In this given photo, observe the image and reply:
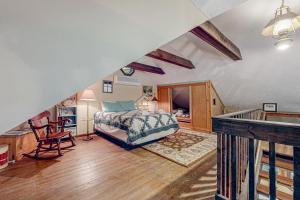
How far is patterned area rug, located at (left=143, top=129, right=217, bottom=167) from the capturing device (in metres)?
2.66

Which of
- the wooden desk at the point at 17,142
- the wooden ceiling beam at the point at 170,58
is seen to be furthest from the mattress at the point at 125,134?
the wooden ceiling beam at the point at 170,58

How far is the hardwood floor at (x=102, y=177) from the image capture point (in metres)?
1.76

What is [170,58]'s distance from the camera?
400 cm

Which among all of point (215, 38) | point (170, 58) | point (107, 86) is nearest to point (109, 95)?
point (107, 86)

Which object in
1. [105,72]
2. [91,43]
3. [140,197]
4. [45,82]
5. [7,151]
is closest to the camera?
[45,82]

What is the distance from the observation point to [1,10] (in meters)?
0.61

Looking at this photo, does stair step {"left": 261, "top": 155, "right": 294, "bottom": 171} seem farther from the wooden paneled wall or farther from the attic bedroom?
the wooden paneled wall

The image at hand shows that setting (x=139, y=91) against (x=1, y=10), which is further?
(x=139, y=91)

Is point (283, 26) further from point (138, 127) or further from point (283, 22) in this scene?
point (138, 127)

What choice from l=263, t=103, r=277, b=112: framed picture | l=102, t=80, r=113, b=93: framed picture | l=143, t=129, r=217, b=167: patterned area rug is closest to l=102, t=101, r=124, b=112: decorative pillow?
l=102, t=80, r=113, b=93: framed picture

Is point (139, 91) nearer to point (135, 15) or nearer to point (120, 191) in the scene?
point (120, 191)

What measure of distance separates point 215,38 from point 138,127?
7.26 feet

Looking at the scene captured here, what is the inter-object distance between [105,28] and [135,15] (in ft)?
0.75

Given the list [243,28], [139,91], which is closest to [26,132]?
[139,91]
